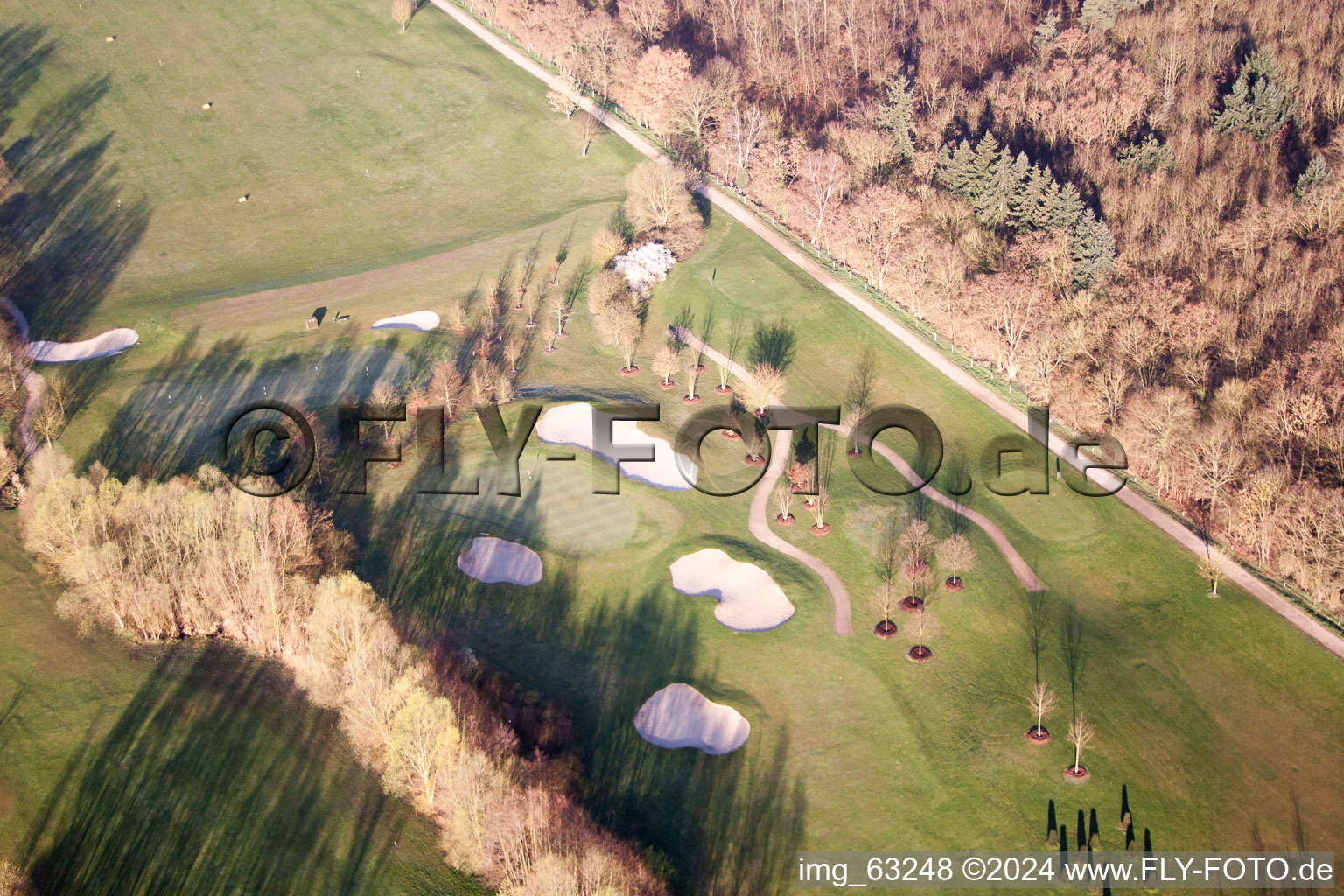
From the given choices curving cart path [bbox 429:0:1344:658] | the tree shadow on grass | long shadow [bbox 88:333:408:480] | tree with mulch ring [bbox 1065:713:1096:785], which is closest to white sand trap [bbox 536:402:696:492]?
the tree shadow on grass

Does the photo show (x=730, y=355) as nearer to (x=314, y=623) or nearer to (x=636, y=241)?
(x=636, y=241)

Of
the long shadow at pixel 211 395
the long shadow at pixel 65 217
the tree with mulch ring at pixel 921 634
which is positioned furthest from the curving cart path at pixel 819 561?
the long shadow at pixel 65 217

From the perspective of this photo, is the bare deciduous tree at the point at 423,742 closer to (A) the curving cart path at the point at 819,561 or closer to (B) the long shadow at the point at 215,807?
(B) the long shadow at the point at 215,807

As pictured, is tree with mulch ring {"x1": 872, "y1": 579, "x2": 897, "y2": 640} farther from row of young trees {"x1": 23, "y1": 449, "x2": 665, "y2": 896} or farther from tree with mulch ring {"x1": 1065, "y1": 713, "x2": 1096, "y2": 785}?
row of young trees {"x1": 23, "y1": 449, "x2": 665, "y2": 896}

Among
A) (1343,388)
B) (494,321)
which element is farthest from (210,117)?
(1343,388)

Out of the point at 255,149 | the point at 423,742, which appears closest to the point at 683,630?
the point at 423,742

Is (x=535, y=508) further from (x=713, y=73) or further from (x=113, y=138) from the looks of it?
(x=113, y=138)
